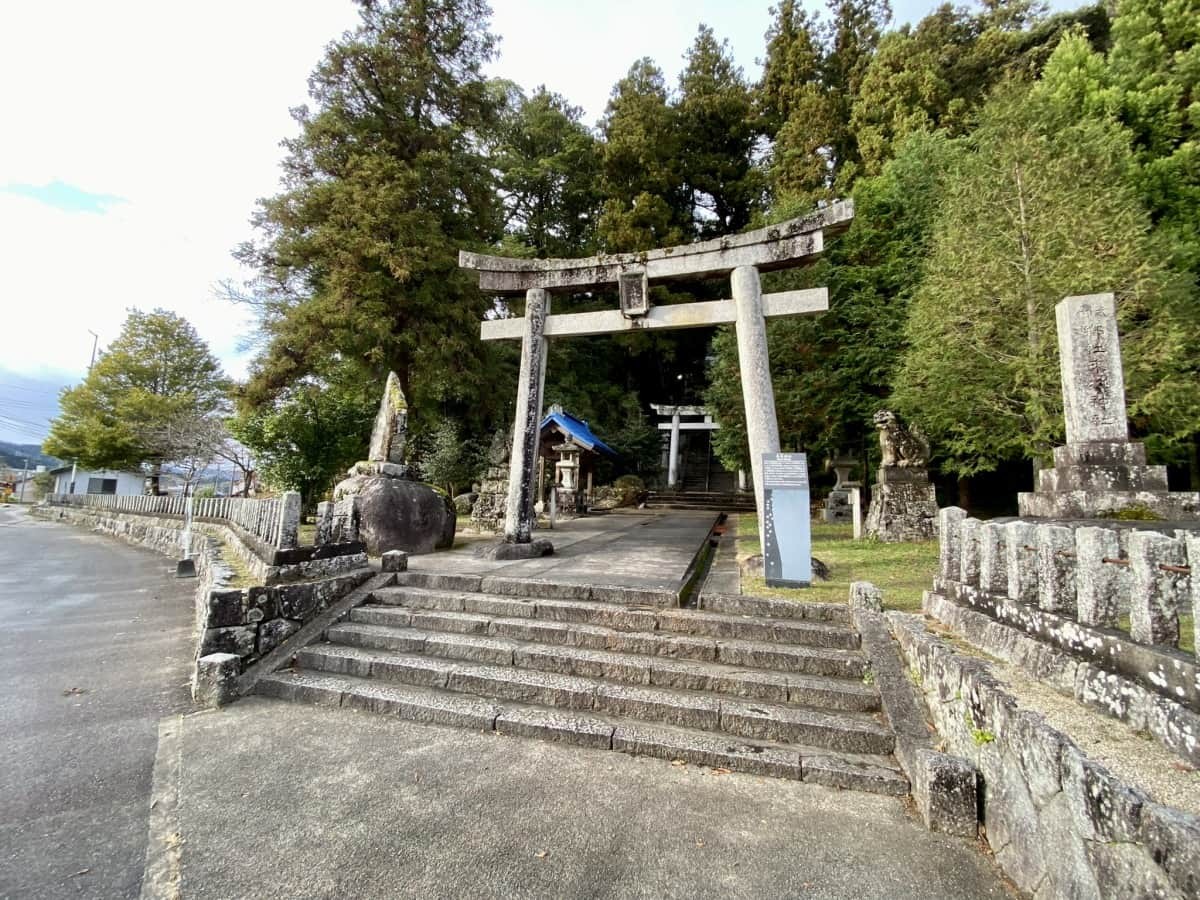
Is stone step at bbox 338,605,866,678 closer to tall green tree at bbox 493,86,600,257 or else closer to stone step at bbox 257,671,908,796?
stone step at bbox 257,671,908,796

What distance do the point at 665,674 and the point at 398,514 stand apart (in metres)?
5.04

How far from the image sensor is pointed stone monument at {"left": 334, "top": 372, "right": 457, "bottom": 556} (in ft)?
23.6

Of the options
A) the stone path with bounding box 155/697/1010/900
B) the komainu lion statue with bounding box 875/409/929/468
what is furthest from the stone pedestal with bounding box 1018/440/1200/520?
the stone path with bounding box 155/697/1010/900

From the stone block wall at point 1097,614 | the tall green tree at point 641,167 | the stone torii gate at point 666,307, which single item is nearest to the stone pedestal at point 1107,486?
the stone block wall at point 1097,614

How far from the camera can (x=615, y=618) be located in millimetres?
4281

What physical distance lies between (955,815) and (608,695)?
1.92m

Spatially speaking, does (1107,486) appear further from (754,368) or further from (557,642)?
(557,642)

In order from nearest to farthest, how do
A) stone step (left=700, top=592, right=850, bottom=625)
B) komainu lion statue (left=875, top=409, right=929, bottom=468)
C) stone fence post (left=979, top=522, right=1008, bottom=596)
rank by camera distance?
stone fence post (left=979, top=522, right=1008, bottom=596)
stone step (left=700, top=592, right=850, bottom=625)
komainu lion statue (left=875, top=409, right=929, bottom=468)

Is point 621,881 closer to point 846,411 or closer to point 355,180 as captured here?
point 846,411

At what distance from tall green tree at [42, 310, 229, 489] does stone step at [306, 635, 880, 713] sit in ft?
67.7

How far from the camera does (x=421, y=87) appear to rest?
13.0m

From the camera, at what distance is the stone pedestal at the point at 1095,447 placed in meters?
4.96

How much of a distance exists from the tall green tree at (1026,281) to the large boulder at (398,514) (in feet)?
28.9

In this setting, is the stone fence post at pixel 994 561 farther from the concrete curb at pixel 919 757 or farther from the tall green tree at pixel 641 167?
the tall green tree at pixel 641 167
